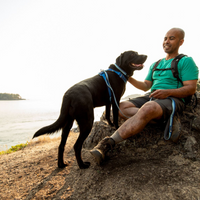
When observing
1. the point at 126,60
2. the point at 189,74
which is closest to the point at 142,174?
the point at 189,74

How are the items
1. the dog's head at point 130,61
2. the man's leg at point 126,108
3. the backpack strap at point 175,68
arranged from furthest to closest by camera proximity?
the dog's head at point 130,61 < the man's leg at point 126,108 < the backpack strap at point 175,68

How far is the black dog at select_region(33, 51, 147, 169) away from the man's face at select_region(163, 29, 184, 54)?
56 cm

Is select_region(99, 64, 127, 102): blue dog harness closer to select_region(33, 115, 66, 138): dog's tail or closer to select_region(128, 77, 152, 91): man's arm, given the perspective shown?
select_region(128, 77, 152, 91): man's arm

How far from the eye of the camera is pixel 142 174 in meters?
1.74

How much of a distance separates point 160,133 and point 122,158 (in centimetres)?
83

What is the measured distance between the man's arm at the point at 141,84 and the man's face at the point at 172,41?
726 millimetres

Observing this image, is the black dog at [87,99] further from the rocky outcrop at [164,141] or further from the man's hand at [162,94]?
the man's hand at [162,94]

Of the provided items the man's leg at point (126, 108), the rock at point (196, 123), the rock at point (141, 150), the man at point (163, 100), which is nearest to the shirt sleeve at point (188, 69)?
the man at point (163, 100)

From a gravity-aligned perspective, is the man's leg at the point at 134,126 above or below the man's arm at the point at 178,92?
below

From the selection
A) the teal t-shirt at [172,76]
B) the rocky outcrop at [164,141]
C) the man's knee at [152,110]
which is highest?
the teal t-shirt at [172,76]

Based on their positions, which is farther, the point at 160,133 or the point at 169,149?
the point at 160,133

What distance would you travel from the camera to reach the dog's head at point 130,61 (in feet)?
9.82

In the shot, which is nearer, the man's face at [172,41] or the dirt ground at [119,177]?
the dirt ground at [119,177]

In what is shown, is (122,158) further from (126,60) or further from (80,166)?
(126,60)
